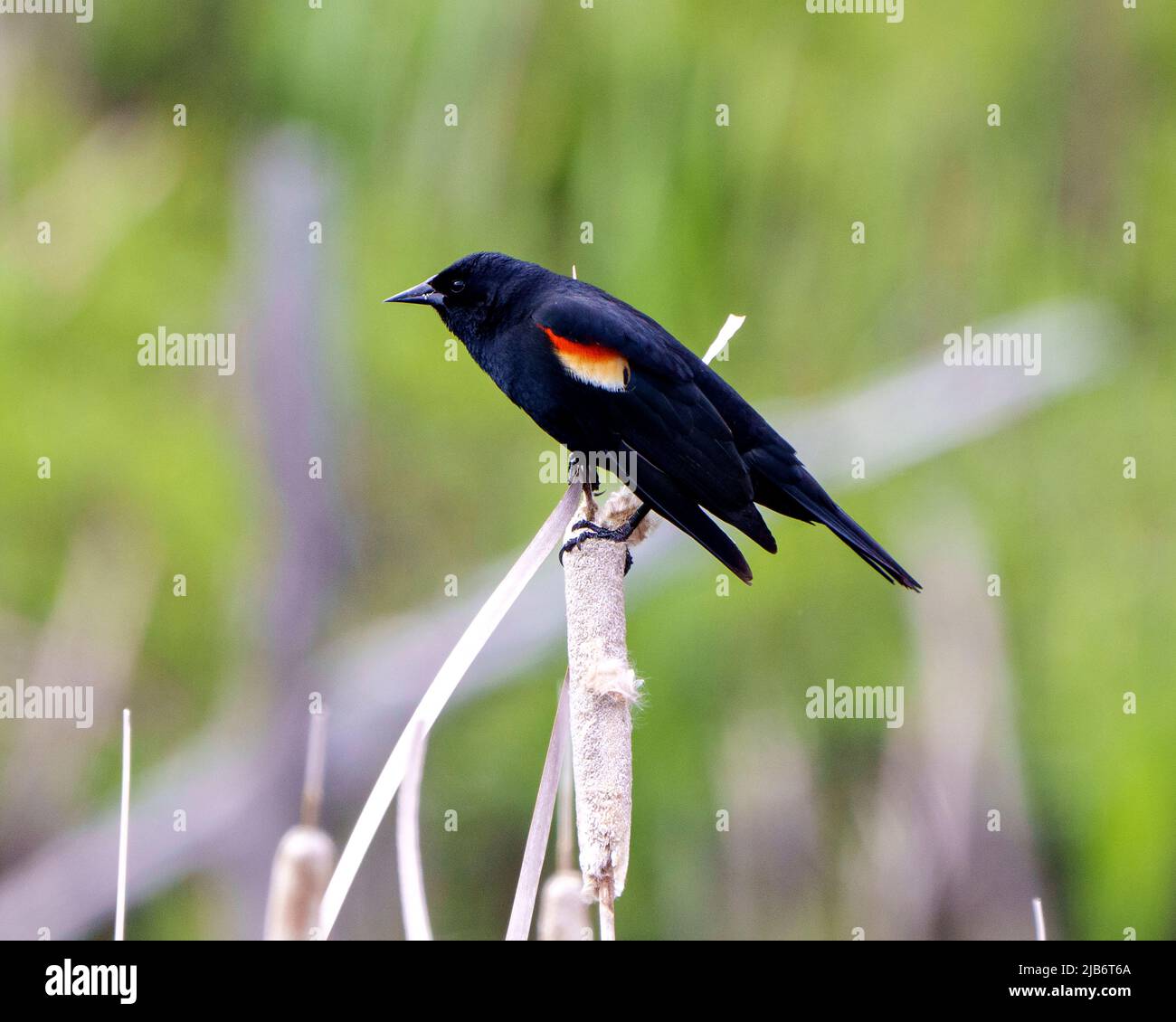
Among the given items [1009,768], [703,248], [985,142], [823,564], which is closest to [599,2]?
[703,248]

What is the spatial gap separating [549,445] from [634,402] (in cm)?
155

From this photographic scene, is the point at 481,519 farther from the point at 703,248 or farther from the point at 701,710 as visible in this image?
the point at 703,248

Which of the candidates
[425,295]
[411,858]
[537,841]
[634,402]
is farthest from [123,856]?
[425,295]

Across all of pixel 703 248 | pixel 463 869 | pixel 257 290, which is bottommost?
pixel 463 869

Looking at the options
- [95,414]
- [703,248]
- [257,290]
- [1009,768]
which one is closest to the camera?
[703,248]

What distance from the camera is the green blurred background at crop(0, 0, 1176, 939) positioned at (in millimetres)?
3311

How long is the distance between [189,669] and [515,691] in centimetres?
122

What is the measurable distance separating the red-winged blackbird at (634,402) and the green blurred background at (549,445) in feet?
1.73

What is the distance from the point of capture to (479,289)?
2820 millimetres

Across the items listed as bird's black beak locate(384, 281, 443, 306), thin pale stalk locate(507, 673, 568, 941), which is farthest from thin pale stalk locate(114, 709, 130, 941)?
bird's black beak locate(384, 281, 443, 306)

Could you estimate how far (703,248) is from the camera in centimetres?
326

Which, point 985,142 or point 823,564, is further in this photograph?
point 823,564

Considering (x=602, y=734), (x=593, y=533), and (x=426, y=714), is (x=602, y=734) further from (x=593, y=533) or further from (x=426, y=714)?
(x=593, y=533)

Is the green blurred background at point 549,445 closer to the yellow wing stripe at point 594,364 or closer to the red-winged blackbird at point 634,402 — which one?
the red-winged blackbird at point 634,402
